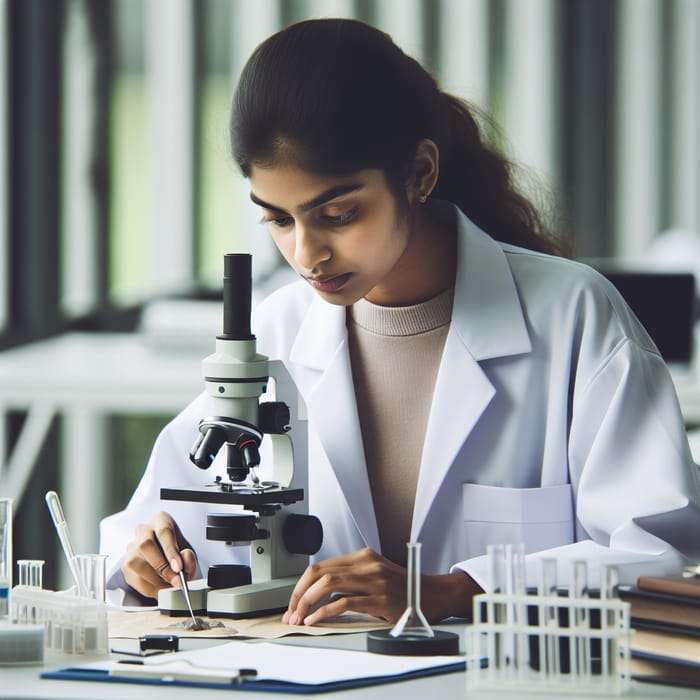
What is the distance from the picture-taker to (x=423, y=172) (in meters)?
1.90

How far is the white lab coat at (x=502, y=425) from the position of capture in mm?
1805

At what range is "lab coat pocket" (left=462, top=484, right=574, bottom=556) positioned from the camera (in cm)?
188

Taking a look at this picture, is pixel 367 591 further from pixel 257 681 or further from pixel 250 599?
pixel 257 681

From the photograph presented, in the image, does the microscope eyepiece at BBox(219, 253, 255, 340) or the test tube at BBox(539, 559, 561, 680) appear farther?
the microscope eyepiece at BBox(219, 253, 255, 340)

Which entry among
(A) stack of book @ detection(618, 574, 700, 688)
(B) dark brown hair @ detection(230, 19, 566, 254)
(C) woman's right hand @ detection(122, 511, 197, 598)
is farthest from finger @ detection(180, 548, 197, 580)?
(A) stack of book @ detection(618, 574, 700, 688)

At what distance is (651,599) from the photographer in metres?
1.38

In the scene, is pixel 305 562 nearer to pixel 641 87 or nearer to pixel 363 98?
pixel 363 98

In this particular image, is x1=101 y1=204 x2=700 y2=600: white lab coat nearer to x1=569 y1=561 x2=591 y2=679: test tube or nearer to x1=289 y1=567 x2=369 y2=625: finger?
x1=289 y1=567 x2=369 y2=625: finger

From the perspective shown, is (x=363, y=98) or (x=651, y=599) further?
(x=363, y=98)

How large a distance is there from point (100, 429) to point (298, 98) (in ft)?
10.9

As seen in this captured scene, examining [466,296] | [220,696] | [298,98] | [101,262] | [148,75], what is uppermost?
[148,75]

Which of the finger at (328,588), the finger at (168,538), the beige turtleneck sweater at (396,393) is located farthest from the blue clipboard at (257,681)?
the beige turtleneck sweater at (396,393)

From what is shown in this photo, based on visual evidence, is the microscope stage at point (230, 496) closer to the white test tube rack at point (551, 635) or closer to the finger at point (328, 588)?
the finger at point (328, 588)

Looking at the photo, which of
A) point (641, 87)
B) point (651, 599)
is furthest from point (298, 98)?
point (641, 87)
